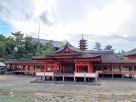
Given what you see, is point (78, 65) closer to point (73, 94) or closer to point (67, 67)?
point (67, 67)

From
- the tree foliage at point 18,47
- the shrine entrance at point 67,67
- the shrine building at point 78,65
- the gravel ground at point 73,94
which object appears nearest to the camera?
the gravel ground at point 73,94

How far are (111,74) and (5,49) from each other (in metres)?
28.8

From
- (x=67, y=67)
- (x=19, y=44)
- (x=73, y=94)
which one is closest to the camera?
(x=73, y=94)

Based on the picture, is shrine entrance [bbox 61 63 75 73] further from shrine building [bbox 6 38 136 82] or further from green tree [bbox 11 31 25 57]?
green tree [bbox 11 31 25 57]

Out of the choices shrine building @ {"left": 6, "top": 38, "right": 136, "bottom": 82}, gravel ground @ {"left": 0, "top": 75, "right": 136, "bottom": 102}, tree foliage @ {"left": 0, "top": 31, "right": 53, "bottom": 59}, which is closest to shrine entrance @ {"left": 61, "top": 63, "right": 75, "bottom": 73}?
shrine building @ {"left": 6, "top": 38, "right": 136, "bottom": 82}

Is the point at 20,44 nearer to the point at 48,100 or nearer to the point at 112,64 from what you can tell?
the point at 112,64

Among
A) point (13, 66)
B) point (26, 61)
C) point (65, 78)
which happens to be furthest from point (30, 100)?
point (13, 66)

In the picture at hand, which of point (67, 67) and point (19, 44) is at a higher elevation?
point (19, 44)

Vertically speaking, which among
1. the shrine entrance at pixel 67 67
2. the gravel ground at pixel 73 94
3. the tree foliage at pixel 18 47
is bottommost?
the gravel ground at pixel 73 94

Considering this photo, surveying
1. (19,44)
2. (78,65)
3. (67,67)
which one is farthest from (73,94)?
(19,44)

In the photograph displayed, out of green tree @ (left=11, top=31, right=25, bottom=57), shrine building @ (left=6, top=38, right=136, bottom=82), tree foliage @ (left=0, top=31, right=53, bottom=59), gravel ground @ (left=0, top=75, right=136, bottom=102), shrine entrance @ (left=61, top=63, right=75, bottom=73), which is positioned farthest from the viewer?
green tree @ (left=11, top=31, right=25, bottom=57)

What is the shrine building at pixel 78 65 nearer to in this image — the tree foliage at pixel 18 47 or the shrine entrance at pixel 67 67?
the shrine entrance at pixel 67 67

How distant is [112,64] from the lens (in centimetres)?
4188

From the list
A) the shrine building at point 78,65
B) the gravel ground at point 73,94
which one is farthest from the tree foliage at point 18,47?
the gravel ground at point 73,94
